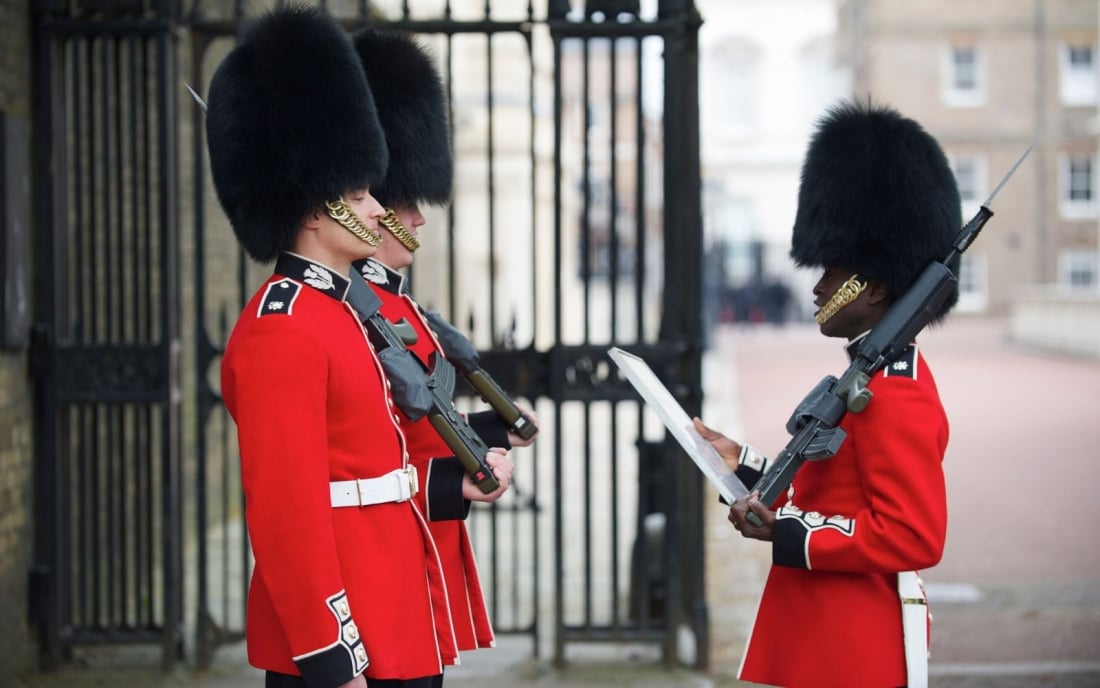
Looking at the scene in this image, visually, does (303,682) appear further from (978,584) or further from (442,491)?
(978,584)

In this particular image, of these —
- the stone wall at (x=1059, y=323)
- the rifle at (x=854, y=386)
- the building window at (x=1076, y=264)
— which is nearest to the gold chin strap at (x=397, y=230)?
the rifle at (x=854, y=386)

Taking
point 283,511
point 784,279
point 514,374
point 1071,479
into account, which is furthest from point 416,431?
point 784,279

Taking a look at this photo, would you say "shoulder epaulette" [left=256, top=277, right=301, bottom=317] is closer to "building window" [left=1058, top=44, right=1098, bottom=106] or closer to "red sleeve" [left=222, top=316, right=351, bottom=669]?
"red sleeve" [left=222, top=316, right=351, bottom=669]

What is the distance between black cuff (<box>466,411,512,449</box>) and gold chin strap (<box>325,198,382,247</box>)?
0.63 meters

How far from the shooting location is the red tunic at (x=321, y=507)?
2.59 m

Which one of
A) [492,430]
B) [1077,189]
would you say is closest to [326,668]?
[492,430]

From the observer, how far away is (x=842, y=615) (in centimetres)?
293

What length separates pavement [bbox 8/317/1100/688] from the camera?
18.2 ft

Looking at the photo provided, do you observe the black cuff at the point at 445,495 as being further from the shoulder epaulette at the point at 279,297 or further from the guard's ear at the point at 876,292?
the guard's ear at the point at 876,292

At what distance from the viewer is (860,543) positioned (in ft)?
9.16

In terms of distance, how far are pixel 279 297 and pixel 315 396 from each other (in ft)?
0.75

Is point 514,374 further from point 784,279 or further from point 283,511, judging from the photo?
point 784,279

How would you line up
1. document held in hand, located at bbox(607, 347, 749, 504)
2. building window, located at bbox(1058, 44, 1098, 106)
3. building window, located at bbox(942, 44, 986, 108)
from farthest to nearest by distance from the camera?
building window, located at bbox(942, 44, 986, 108)
building window, located at bbox(1058, 44, 1098, 106)
document held in hand, located at bbox(607, 347, 749, 504)

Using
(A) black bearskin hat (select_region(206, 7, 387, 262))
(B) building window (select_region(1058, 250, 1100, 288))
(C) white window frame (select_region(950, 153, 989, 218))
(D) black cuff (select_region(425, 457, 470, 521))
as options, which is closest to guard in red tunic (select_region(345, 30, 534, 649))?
(D) black cuff (select_region(425, 457, 470, 521))
